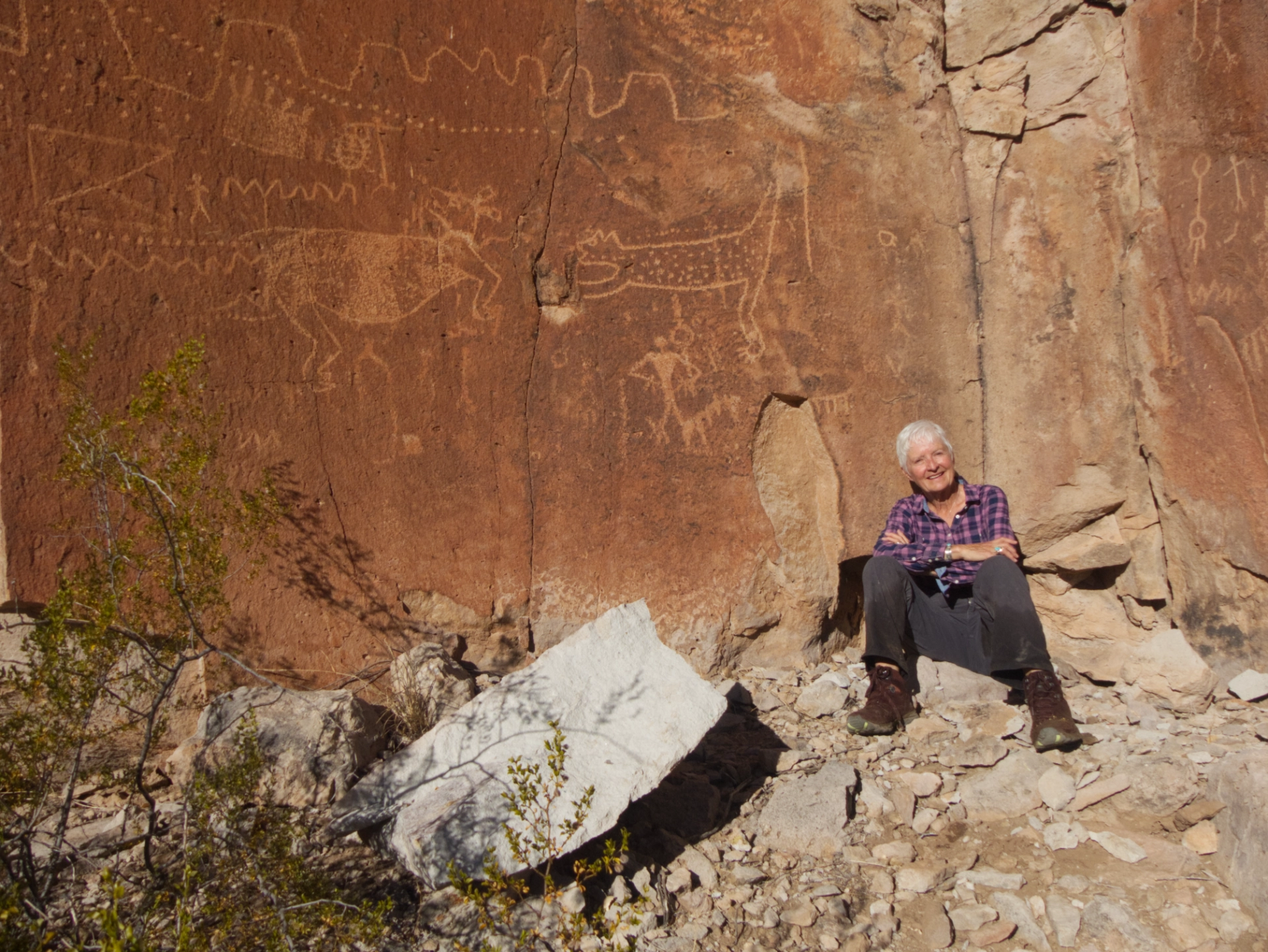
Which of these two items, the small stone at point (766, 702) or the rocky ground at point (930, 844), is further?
the small stone at point (766, 702)

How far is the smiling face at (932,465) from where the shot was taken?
3.12 meters

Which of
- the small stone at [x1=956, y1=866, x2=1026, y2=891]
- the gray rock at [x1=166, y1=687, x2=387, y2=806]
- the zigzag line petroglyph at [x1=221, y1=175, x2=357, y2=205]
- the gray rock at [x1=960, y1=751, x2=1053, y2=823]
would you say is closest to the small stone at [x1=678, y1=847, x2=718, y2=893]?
the small stone at [x1=956, y1=866, x2=1026, y2=891]

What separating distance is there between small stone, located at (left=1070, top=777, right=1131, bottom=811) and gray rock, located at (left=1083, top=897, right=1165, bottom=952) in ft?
1.11

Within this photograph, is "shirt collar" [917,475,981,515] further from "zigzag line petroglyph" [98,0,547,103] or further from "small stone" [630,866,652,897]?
"zigzag line petroglyph" [98,0,547,103]

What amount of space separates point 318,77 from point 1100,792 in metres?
3.03

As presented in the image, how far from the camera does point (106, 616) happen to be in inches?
78.0

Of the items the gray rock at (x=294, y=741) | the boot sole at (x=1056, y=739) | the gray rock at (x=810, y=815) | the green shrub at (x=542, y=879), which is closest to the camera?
the green shrub at (x=542, y=879)

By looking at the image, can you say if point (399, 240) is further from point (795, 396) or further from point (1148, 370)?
point (1148, 370)

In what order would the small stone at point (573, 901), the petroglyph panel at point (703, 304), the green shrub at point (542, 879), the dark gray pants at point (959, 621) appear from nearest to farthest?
the green shrub at point (542, 879), the small stone at point (573, 901), the dark gray pants at point (959, 621), the petroglyph panel at point (703, 304)

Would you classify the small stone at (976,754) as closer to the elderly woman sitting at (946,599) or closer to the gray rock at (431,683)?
the elderly woman sitting at (946,599)

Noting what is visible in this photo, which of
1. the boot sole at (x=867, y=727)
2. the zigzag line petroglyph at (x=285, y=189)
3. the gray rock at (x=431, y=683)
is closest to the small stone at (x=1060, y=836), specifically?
the boot sole at (x=867, y=727)

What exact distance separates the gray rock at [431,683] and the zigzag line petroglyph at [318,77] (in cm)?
179

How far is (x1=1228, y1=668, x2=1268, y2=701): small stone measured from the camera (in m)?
2.85

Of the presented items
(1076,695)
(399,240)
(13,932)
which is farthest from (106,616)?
(1076,695)
